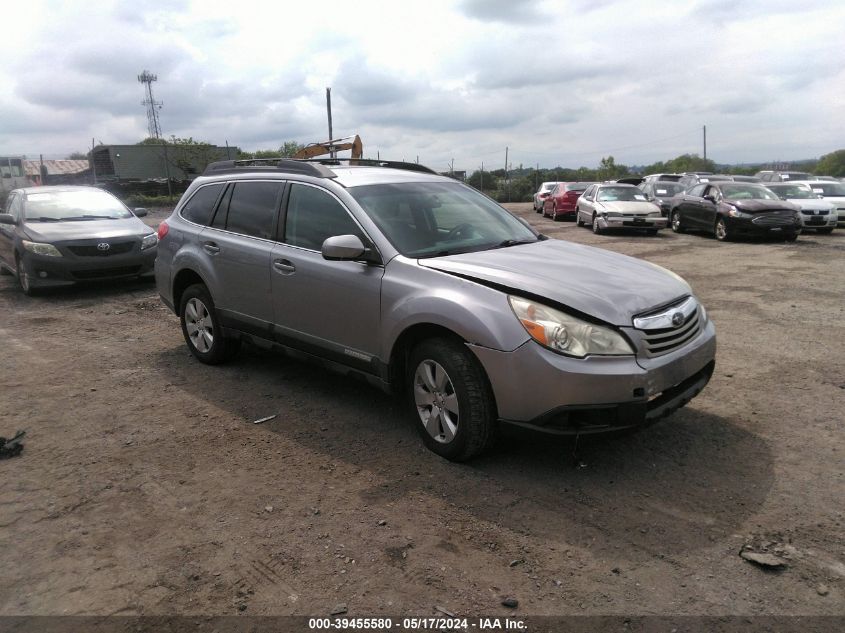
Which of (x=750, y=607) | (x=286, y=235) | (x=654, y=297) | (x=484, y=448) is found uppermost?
(x=286, y=235)

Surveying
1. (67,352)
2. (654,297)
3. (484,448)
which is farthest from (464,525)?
(67,352)

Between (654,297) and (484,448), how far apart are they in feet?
4.40

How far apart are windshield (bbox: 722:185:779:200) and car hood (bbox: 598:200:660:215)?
191cm

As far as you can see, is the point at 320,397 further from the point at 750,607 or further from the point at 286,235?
the point at 750,607

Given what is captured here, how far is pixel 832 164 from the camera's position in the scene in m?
63.9

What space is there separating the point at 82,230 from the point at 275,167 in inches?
226

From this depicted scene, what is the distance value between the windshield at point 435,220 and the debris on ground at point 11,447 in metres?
2.77

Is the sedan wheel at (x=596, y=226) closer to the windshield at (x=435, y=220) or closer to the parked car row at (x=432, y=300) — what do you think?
the parked car row at (x=432, y=300)

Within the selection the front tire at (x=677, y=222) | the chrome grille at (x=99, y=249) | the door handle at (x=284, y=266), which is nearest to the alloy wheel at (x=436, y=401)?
the door handle at (x=284, y=266)

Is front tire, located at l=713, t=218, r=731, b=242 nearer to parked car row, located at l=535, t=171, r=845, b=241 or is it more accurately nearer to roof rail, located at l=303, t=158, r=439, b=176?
parked car row, located at l=535, t=171, r=845, b=241

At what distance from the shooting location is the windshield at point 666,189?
21.7 m

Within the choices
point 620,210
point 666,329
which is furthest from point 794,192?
point 666,329

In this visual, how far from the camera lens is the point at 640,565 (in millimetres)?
2854

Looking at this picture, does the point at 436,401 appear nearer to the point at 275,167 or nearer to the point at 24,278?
the point at 275,167
